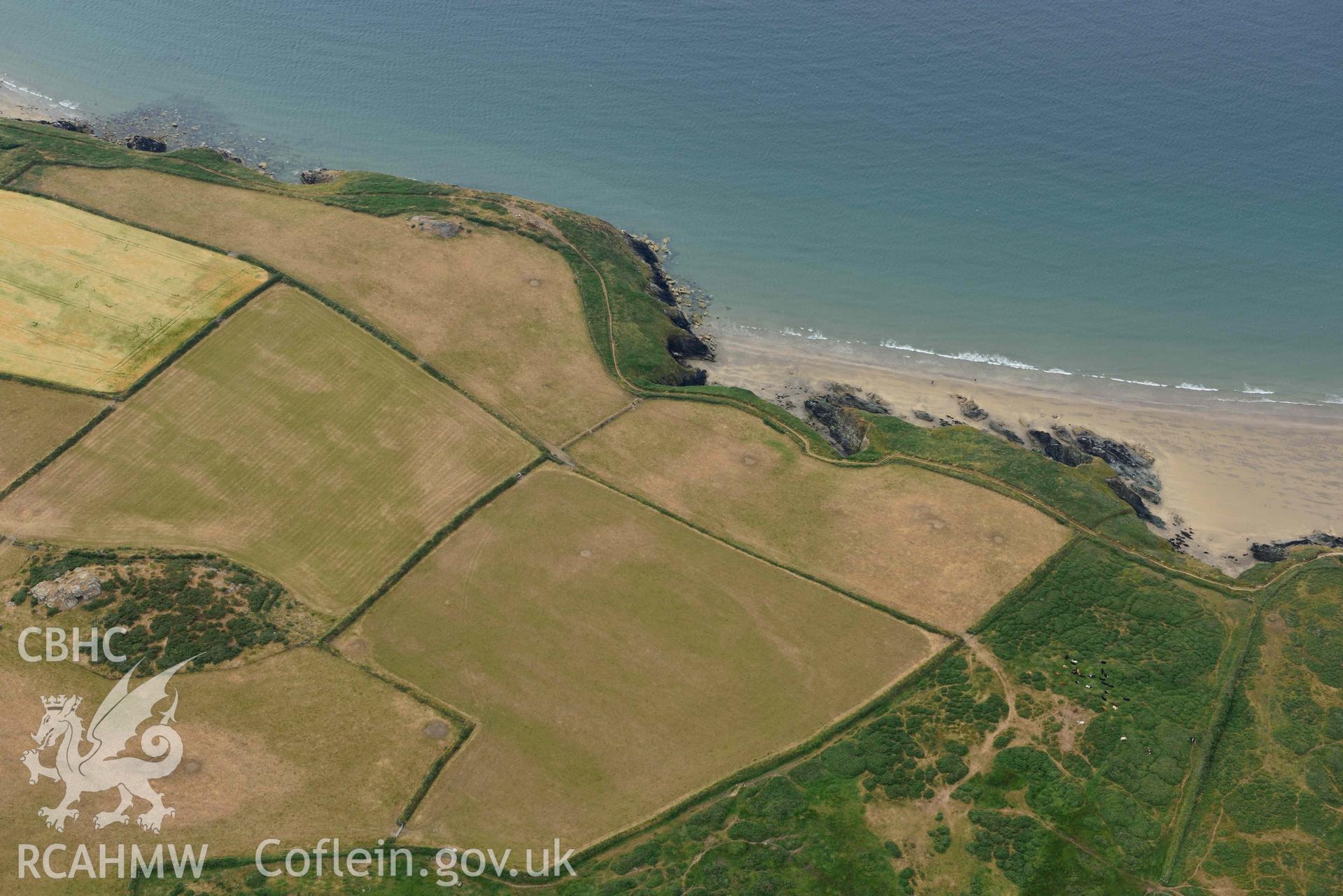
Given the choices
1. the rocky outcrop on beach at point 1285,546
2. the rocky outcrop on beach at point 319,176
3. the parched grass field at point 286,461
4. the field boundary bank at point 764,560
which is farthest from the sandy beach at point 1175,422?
the rocky outcrop on beach at point 319,176

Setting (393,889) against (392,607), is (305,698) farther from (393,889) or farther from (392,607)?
(393,889)

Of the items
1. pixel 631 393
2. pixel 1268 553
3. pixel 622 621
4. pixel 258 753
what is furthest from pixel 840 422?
pixel 258 753

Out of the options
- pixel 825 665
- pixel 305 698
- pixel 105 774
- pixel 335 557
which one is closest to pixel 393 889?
pixel 305 698

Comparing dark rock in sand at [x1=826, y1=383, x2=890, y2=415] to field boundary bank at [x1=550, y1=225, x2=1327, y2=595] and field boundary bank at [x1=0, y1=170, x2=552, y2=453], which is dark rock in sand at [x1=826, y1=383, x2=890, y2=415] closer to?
field boundary bank at [x1=550, y1=225, x2=1327, y2=595]

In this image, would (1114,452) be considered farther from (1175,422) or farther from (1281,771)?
(1281,771)

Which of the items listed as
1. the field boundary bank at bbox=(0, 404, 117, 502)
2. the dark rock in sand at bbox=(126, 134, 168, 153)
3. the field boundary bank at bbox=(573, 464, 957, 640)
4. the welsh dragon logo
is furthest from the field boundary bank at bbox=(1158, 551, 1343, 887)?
the dark rock in sand at bbox=(126, 134, 168, 153)

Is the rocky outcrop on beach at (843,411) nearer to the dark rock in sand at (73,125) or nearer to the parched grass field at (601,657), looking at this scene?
the parched grass field at (601,657)
